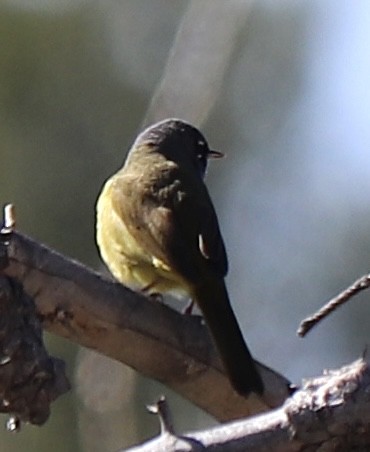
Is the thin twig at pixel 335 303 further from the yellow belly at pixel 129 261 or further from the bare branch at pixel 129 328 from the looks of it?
the yellow belly at pixel 129 261

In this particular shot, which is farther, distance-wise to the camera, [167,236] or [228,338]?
[167,236]

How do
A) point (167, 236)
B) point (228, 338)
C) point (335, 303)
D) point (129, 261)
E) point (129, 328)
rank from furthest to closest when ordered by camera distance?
point (129, 261) < point (167, 236) < point (228, 338) < point (129, 328) < point (335, 303)

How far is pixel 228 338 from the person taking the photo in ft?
10.7

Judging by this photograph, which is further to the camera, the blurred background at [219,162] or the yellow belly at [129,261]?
the blurred background at [219,162]

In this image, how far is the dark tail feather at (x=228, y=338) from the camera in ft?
9.51

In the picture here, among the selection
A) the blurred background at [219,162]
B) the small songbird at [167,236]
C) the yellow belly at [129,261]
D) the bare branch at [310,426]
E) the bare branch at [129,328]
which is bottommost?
the blurred background at [219,162]

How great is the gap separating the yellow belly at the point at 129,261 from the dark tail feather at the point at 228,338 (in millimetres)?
140

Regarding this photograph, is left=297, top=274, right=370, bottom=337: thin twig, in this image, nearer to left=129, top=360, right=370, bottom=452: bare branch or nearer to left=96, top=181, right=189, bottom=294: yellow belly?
left=129, top=360, right=370, bottom=452: bare branch

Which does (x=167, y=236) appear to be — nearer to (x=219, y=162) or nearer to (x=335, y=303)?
(x=335, y=303)

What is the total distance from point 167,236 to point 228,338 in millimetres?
620

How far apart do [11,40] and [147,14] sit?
774 mm

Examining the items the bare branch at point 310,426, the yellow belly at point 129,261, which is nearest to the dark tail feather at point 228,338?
the yellow belly at point 129,261

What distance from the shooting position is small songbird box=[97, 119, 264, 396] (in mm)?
3705

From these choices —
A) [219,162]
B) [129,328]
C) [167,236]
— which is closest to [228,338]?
[129,328]
